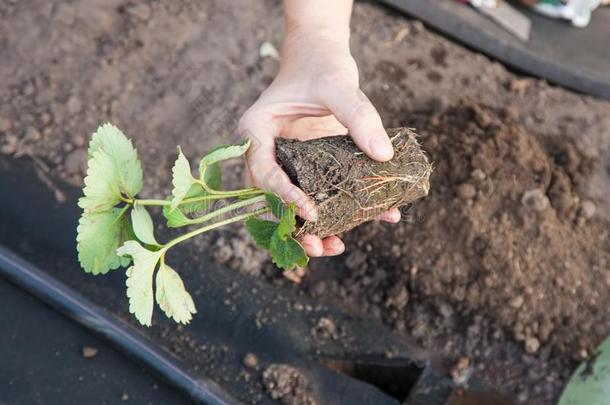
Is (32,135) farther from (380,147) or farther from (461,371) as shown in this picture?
(461,371)

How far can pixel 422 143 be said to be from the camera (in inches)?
78.0

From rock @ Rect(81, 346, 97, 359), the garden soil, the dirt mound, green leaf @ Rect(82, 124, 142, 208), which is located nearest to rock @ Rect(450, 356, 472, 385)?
the garden soil

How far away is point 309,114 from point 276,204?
0.35 metres

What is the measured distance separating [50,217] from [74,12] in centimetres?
74

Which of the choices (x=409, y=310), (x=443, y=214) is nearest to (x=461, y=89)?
(x=443, y=214)

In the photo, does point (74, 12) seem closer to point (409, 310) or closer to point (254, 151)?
point (254, 151)

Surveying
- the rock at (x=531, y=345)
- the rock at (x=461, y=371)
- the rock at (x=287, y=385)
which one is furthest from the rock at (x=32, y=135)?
the rock at (x=531, y=345)

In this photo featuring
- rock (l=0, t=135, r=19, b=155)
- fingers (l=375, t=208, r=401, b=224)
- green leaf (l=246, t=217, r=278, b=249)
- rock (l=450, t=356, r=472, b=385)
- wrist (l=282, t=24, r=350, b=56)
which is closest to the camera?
green leaf (l=246, t=217, r=278, b=249)

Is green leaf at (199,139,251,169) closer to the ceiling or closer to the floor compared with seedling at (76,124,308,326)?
closer to the ceiling

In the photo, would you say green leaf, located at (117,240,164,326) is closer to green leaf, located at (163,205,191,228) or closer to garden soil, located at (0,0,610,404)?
green leaf, located at (163,205,191,228)

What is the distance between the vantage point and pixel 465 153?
1.99m

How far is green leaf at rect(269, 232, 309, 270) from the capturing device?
119 centimetres

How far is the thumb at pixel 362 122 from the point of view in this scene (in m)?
1.27

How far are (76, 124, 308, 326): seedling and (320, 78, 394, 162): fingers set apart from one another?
19cm
